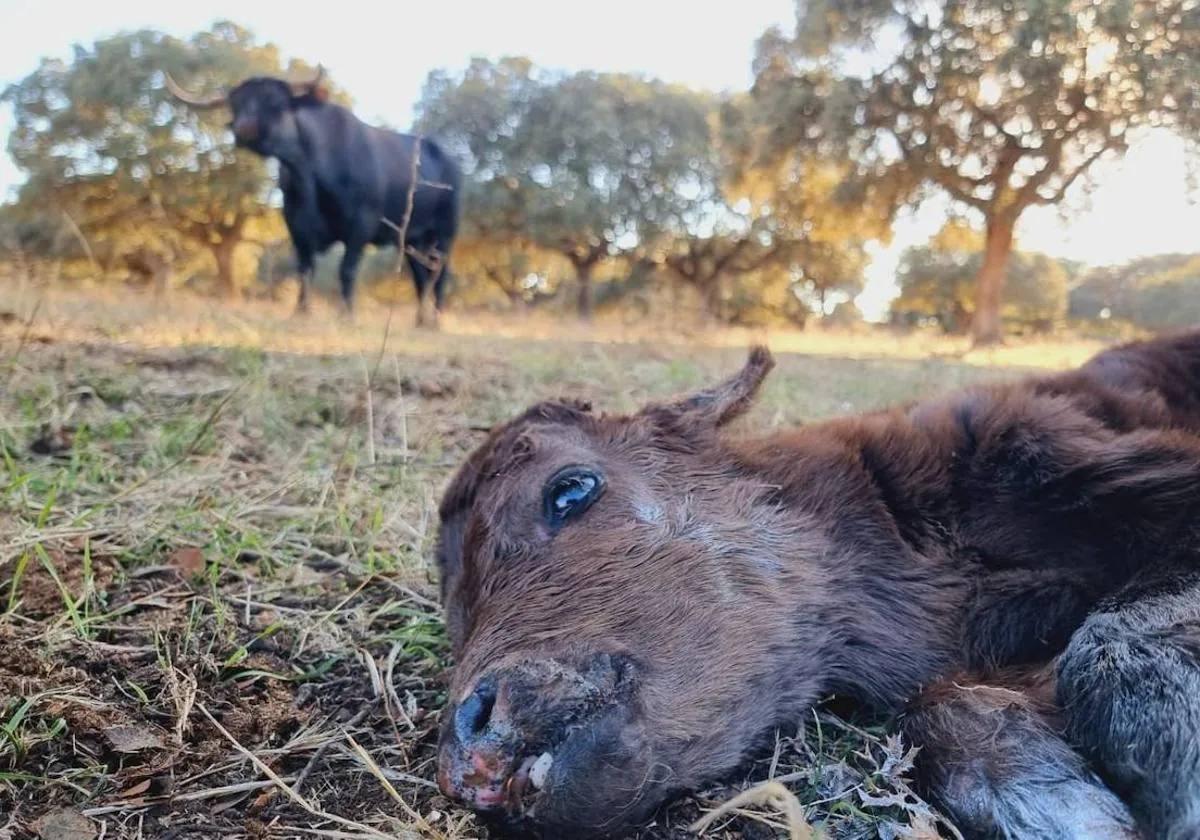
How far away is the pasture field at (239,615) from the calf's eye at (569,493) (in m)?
0.69

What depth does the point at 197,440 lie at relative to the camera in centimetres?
440

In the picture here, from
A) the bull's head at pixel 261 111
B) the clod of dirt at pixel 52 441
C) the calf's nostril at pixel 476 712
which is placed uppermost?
the bull's head at pixel 261 111

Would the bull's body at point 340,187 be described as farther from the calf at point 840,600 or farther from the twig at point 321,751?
the twig at point 321,751

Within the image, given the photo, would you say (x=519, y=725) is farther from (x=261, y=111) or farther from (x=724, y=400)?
(x=261, y=111)

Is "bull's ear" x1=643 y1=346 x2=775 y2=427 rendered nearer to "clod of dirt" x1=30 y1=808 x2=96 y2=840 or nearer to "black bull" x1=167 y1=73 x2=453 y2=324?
"clod of dirt" x1=30 y1=808 x2=96 y2=840

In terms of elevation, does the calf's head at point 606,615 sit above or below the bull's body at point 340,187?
below

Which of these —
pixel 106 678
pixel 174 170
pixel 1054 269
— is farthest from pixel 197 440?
pixel 1054 269

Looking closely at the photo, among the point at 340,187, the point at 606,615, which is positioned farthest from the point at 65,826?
the point at 340,187

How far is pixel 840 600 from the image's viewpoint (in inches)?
99.3

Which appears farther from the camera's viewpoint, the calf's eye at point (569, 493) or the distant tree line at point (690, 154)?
the distant tree line at point (690, 154)

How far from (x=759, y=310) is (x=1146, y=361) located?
4178 centimetres

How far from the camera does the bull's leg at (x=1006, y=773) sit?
1.89 metres

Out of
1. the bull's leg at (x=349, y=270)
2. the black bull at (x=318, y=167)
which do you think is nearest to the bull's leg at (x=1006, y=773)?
the black bull at (x=318, y=167)

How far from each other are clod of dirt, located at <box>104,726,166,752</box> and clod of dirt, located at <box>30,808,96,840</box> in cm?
24
